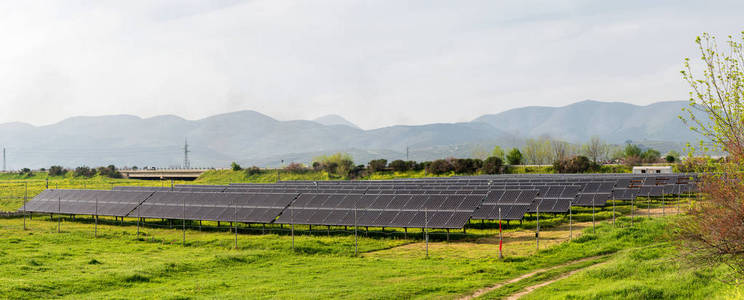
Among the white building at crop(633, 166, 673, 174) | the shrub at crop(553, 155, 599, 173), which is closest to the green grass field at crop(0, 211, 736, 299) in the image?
the white building at crop(633, 166, 673, 174)

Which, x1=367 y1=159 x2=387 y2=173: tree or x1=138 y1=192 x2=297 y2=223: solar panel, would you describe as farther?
x1=367 y1=159 x2=387 y2=173: tree

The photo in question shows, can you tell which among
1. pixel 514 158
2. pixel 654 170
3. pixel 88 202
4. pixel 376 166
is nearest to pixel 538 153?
pixel 514 158

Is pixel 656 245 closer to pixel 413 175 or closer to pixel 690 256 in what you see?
pixel 690 256

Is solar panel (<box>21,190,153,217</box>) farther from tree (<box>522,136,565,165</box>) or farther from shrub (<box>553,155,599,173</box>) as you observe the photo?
tree (<box>522,136,565,165</box>)

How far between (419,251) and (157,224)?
71.9 feet

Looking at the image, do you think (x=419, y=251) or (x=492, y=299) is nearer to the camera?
(x=492, y=299)

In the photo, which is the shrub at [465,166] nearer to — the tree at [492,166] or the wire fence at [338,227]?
the tree at [492,166]

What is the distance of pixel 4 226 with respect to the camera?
131 ft

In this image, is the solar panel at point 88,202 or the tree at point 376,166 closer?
the solar panel at point 88,202

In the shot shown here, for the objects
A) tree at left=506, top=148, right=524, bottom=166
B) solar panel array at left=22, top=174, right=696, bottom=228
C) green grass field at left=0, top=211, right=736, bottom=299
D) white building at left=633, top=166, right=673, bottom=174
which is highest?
tree at left=506, top=148, right=524, bottom=166

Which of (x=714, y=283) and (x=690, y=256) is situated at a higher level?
(x=690, y=256)

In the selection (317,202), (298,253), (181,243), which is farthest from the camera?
(317,202)

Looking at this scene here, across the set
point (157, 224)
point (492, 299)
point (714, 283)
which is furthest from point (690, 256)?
point (157, 224)

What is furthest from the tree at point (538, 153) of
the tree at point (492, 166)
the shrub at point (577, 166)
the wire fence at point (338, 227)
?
the wire fence at point (338, 227)
